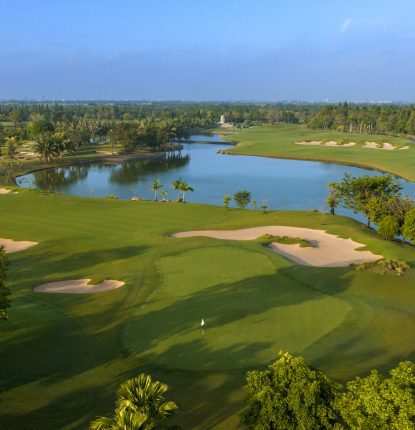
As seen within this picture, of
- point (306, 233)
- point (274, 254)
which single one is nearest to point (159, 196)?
point (306, 233)

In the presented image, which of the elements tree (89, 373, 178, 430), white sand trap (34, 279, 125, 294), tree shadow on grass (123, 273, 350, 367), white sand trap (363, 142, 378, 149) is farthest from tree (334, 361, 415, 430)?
white sand trap (363, 142, 378, 149)

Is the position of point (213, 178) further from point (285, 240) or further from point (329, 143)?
point (329, 143)

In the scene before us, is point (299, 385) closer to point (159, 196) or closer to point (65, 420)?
point (65, 420)

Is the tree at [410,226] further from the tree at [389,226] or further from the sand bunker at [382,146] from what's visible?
the sand bunker at [382,146]

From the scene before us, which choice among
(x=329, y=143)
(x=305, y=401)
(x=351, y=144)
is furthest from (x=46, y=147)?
(x=305, y=401)

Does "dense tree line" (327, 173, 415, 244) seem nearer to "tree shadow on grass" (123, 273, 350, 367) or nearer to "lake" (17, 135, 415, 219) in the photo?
"lake" (17, 135, 415, 219)

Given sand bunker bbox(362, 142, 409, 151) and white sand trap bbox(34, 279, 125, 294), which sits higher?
sand bunker bbox(362, 142, 409, 151)
